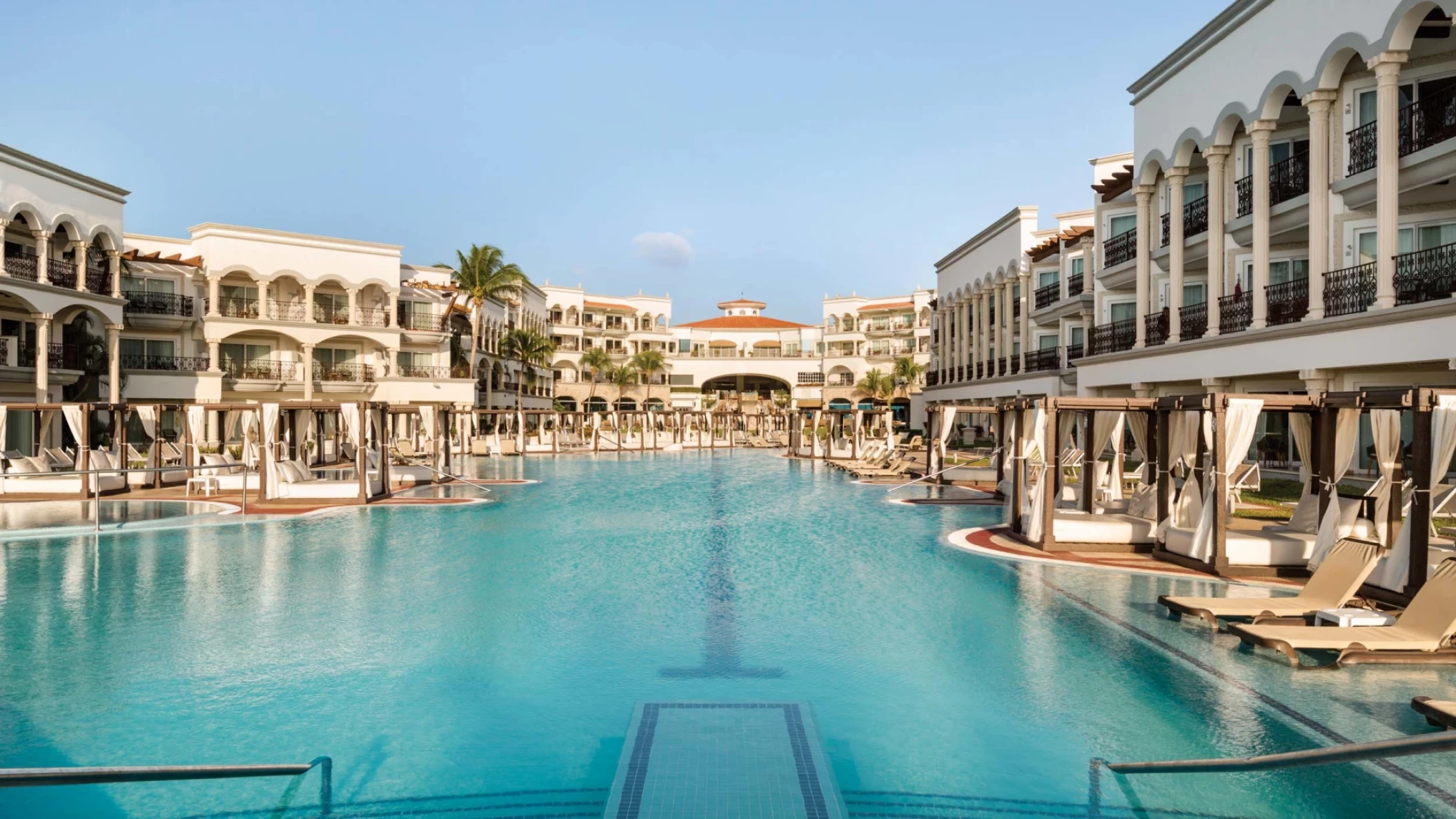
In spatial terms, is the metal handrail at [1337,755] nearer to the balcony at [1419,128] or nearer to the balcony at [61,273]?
the balcony at [1419,128]

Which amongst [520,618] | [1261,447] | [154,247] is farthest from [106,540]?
[154,247]

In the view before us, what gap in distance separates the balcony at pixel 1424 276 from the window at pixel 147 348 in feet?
154

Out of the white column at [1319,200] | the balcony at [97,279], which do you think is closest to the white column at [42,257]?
the balcony at [97,279]

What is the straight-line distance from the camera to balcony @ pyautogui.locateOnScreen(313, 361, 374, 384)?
47000mm

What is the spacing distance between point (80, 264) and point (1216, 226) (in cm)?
3913

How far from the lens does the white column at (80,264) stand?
34719 millimetres

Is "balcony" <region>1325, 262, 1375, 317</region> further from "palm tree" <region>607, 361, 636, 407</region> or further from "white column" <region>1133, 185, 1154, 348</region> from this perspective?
"palm tree" <region>607, 361, 636, 407</region>

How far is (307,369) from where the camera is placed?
45250mm

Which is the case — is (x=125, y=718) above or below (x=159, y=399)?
below

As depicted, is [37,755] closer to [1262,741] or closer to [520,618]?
[520,618]

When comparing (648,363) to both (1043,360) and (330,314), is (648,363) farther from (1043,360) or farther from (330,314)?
(1043,360)

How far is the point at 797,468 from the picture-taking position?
37969 millimetres

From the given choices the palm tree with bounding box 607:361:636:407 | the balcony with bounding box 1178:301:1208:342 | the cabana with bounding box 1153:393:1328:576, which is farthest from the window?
the cabana with bounding box 1153:393:1328:576

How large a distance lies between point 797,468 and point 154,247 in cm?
3385
